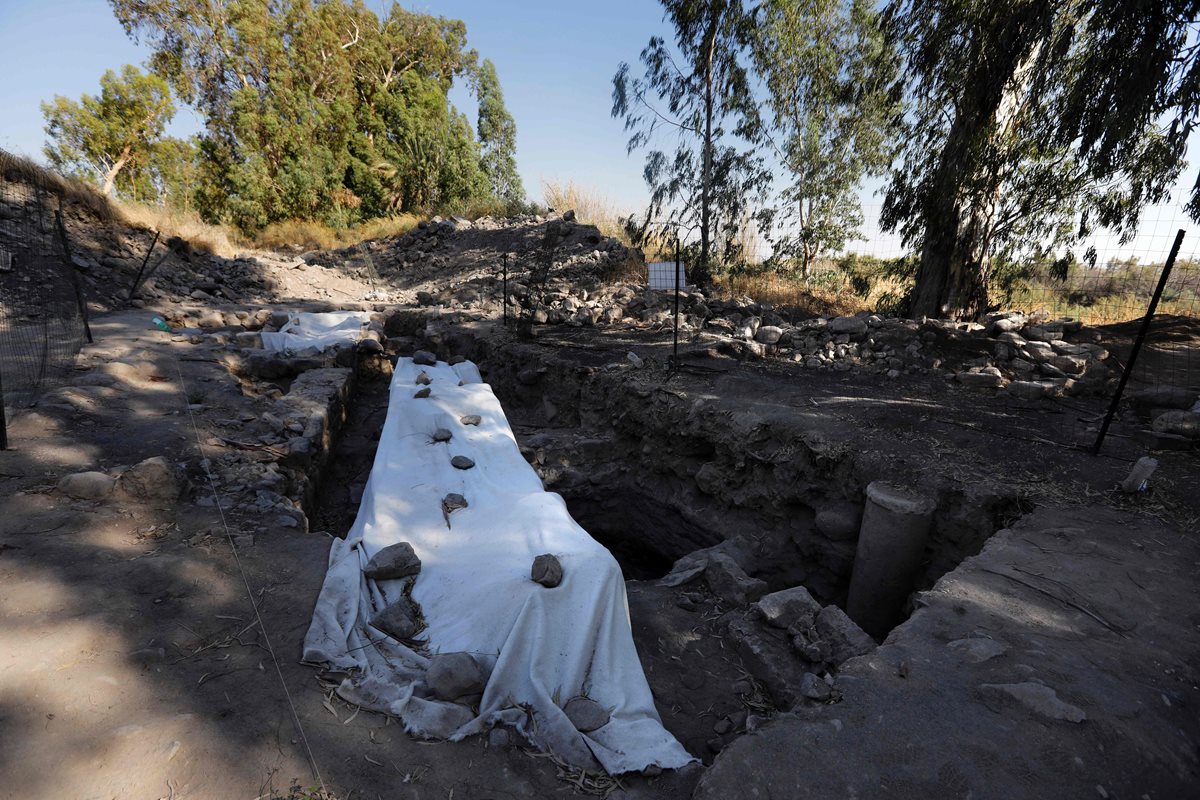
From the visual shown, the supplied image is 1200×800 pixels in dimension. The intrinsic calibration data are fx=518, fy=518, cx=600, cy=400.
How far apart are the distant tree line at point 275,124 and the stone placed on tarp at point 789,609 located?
1763cm

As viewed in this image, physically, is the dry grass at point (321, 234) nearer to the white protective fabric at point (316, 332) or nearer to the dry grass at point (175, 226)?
the dry grass at point (175, 226)

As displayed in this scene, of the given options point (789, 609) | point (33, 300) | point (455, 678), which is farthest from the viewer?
point (33, 300)

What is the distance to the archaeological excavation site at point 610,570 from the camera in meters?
1.89

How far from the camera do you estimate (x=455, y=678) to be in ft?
7.60

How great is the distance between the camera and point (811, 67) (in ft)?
43.6

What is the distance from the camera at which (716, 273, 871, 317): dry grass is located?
37.7 feet

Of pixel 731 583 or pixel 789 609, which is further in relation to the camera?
pixel 731 583

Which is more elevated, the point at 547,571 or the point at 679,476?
the point at 547,571

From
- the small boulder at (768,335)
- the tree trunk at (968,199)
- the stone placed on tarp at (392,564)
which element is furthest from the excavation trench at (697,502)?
the tree trunk at (968,199)

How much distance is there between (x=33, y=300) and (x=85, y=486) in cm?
705

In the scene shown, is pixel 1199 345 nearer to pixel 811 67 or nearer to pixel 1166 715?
pixel 1166 715

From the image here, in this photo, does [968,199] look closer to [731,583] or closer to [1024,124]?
[1024,124]

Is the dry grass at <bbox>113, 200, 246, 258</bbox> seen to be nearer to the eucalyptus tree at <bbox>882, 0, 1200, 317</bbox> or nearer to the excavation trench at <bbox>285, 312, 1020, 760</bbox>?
the excavation trench at <bbox>285, 312, 1020, 760</bbox>

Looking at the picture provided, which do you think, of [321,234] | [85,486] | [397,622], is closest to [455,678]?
[397,622]
